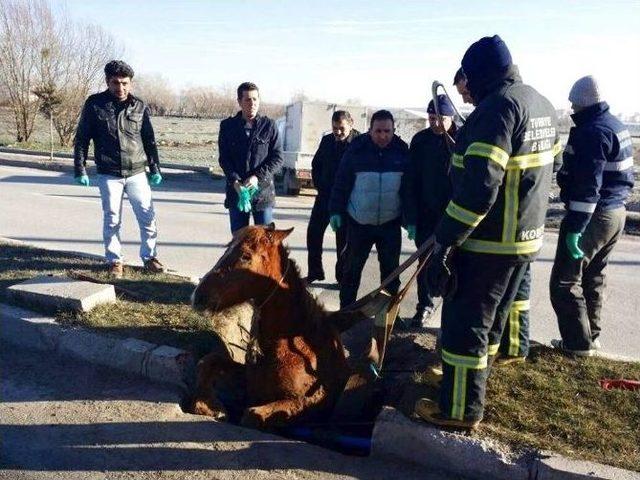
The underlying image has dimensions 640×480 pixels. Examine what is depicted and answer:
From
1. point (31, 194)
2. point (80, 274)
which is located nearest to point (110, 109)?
point (80, 274)

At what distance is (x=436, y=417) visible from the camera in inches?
149

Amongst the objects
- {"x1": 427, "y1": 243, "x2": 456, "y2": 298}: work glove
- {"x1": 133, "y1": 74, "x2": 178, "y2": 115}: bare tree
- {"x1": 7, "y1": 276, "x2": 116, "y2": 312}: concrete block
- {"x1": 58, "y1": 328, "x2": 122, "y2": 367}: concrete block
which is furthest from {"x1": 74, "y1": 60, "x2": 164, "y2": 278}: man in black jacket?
{"x1": 133, "y1": 74, "x2": 178, "y2": 115}: bare tree

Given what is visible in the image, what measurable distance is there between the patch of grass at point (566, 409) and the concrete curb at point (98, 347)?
5.84ft

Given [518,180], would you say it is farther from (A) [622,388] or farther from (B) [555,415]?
(A) [622,388]

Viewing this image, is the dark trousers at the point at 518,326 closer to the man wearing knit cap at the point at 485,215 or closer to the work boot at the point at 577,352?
the work boot at the point at 577,352

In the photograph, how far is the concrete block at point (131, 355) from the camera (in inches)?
183

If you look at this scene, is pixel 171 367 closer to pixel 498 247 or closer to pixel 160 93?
pixel 498 247

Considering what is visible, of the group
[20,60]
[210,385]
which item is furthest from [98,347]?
[20,60]

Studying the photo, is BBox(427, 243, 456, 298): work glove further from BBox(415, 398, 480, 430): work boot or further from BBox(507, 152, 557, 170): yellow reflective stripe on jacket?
BBox(415, 398, 480, 430): work boot

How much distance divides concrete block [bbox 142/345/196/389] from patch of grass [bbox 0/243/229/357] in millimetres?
230

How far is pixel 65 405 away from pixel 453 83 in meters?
4.02

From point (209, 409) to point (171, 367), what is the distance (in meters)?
0.55

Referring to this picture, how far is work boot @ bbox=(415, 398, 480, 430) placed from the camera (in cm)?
373

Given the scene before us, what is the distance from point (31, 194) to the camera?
13148 mm
